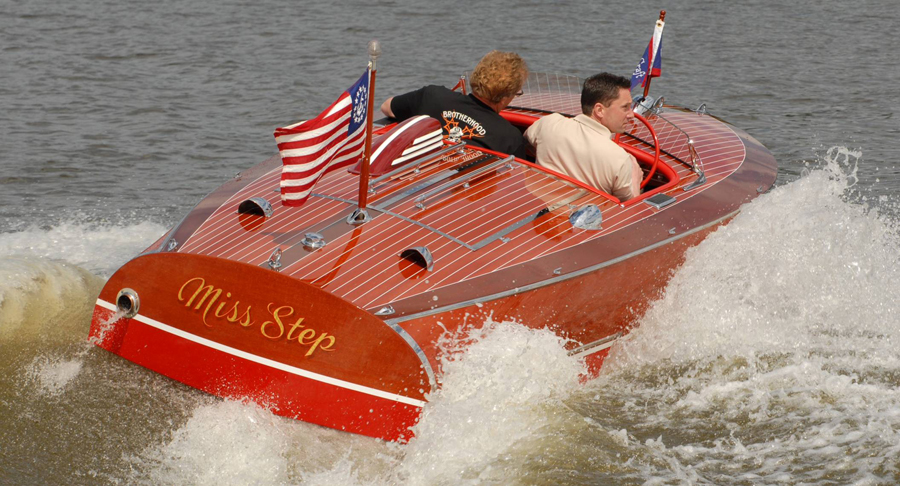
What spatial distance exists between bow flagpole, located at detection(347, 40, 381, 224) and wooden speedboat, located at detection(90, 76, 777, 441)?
0.05m

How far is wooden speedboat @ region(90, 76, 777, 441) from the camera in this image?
11.7 ft

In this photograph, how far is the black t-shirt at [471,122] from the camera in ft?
15.8

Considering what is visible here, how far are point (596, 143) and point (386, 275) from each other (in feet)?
4.80

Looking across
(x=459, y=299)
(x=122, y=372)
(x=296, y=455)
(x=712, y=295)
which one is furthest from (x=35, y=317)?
(x=712, y=295)

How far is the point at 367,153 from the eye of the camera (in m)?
3.95

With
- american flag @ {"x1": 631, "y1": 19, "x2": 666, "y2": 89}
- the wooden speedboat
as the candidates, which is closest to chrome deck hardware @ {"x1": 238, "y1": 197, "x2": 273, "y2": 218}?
the wooden speedboat

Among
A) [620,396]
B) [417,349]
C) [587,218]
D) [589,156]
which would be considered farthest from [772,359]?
[417,349]

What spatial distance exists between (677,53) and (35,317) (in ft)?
28.5

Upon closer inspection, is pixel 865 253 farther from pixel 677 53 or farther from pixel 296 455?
pixel 677 53

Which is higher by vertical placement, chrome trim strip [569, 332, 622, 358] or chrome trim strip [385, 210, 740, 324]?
chrome trim strip [385, 210, 740, 324]

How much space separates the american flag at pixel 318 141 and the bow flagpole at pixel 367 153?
6cm

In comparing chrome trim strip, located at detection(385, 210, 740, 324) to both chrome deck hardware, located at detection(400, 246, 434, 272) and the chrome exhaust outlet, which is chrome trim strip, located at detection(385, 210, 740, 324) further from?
the chrome exhaust outlet

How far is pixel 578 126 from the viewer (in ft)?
15.5

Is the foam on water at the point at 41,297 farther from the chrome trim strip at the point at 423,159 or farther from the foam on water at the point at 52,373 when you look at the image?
the chrome trim strip at the point at 423,159
